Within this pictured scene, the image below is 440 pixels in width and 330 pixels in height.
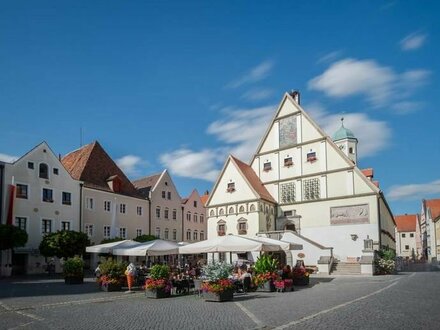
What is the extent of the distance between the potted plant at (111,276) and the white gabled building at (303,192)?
2241 cm

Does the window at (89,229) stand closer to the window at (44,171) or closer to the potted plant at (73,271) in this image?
the window at (44,171)

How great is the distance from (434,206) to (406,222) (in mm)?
20918

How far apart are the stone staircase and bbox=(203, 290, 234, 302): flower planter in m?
20.9

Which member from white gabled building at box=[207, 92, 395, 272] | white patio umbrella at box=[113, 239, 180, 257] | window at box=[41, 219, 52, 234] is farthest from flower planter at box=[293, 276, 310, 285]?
window at box=[41, 219, 52, 234]

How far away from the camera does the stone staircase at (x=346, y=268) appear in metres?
35.6

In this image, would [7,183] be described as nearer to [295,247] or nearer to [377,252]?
[295,247]

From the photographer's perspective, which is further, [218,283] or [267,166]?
[267,166]

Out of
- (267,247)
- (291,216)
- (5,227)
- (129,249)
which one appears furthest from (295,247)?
(5,227)

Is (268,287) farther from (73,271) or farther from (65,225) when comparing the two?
(65,225)

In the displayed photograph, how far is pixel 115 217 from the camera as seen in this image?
163 feet

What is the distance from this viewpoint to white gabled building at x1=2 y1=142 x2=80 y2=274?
128 ft

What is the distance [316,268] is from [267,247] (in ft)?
51.9

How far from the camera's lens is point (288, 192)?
45375 mm

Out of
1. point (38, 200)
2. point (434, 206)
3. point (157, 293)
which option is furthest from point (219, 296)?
point (434, 206)
